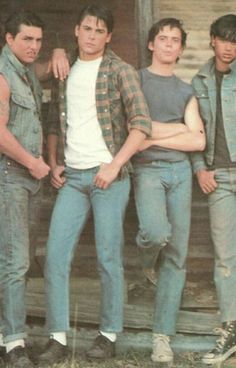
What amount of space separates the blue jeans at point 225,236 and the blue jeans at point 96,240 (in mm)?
670

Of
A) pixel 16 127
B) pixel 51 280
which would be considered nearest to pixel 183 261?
pixel 51 280

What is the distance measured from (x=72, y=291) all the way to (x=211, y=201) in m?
1.38

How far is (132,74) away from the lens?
7195 millimetres

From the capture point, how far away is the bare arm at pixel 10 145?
693cm

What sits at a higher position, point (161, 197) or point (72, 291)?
point (161, 197)

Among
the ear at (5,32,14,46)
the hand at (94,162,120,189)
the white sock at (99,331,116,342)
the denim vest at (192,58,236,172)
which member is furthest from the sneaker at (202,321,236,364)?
the ear at (5,32,14,46)

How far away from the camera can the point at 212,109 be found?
291 inches

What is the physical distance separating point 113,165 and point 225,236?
1.00 metres

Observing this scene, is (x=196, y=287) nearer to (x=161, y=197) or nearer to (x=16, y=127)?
(x=161, y=197)

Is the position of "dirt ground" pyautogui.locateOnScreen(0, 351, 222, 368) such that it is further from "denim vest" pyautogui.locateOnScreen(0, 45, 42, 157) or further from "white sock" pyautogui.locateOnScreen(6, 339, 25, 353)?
"denim vest" pyautogui.locateOnScreen(0, 45, 42, 157)

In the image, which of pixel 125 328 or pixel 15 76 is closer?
pixel 15 76

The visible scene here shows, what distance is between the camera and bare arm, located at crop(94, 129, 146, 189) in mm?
7039

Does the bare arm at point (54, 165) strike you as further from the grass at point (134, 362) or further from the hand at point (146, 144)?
the grass at point (134, 362)

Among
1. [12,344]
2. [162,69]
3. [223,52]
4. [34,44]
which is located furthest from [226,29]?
[12,344]
